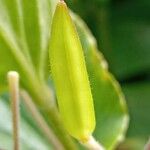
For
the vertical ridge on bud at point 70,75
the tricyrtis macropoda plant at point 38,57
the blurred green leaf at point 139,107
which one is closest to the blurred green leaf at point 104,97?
the tricyrtis macropoda plant at point 38,57

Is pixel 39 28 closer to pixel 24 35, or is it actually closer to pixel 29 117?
pixel 24 35

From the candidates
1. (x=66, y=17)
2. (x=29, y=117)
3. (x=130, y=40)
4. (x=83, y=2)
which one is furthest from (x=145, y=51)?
(x=66, y=17)

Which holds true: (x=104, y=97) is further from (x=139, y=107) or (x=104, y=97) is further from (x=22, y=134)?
(x=139, y=107)

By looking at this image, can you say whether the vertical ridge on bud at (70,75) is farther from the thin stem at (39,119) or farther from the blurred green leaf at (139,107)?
the blurred green leaf at (139,107)

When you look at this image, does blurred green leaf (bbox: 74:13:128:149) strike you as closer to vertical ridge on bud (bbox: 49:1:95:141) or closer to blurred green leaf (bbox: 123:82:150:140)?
vertical ridge on bud (bbox: 49:1:95:141)

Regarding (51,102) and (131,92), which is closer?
(51,102)
